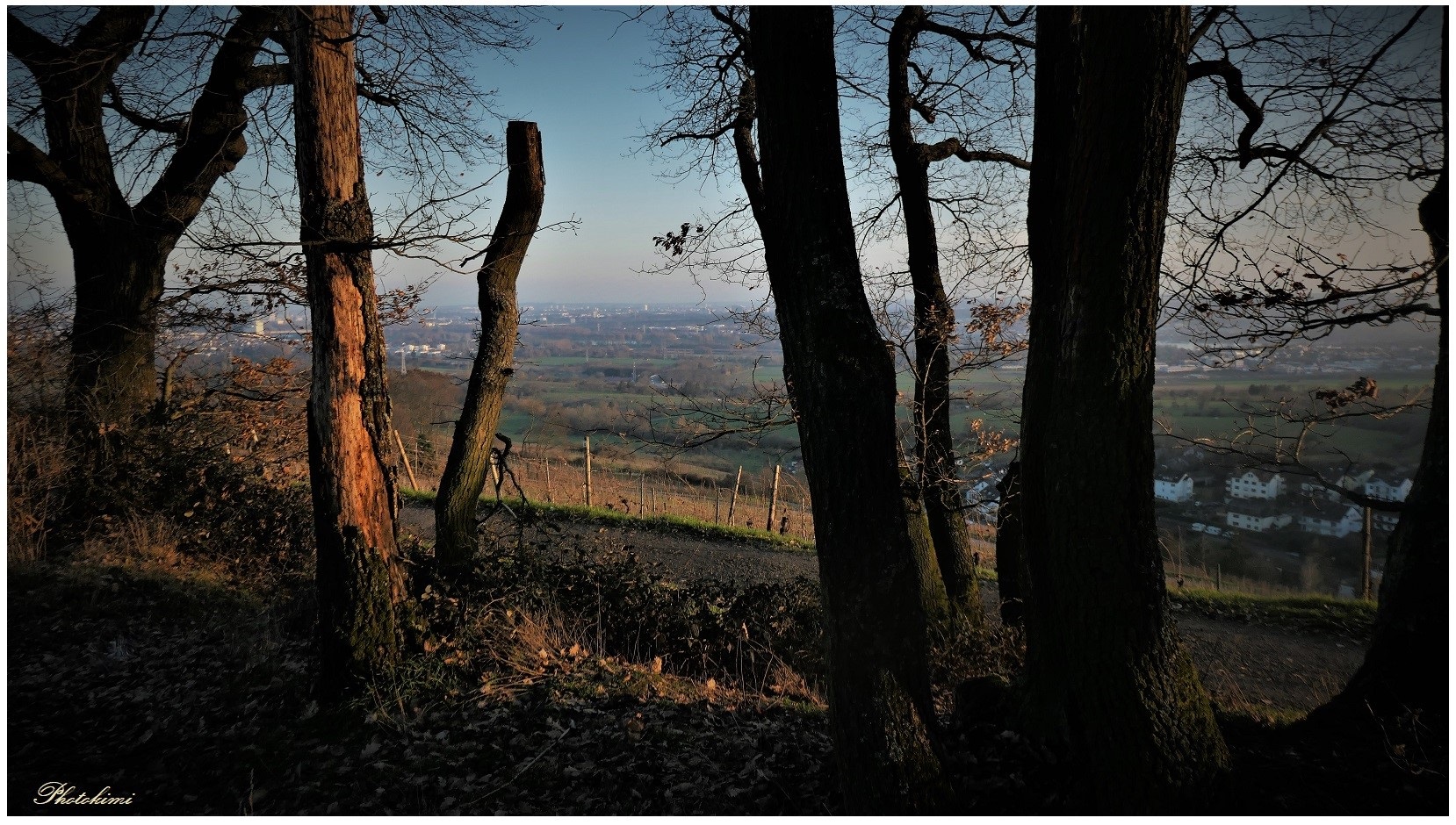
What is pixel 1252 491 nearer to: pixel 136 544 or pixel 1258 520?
pixel 1258 520

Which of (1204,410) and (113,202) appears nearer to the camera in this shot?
(113,202)

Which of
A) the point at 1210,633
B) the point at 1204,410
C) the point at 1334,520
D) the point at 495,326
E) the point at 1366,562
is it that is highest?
the point at 495,326

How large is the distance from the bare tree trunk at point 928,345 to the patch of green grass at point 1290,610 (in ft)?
18.9

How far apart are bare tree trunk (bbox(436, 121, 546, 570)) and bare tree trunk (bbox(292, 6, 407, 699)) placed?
210 centimetres

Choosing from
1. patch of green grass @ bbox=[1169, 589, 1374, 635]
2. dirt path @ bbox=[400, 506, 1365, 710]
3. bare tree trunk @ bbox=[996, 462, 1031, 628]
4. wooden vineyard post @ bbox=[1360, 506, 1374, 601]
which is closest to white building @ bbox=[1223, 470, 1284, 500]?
wooden vineyard post @ bbox=[1360, 506, 1374, 601]

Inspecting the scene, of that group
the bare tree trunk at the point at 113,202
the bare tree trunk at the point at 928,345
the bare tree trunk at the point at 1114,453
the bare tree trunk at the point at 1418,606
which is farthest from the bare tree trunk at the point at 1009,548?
the bare tree trunk at the point at 113,202

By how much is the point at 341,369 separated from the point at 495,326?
8.46 feet

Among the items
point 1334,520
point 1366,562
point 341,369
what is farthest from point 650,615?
point 1334,520

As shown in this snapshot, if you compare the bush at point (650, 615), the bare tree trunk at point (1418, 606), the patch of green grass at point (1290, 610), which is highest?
the bare tree trunk at point (1418, 606)

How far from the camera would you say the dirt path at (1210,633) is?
862cm

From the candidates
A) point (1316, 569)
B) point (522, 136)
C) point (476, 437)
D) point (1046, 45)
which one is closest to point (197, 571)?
point (476, 437)

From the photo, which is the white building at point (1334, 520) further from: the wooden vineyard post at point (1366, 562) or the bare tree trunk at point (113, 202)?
the bare tree trunk at point (113, 202)

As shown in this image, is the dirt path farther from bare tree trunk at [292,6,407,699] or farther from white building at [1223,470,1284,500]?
white building at [1223,470,1284,500]

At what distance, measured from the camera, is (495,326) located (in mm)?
7500
